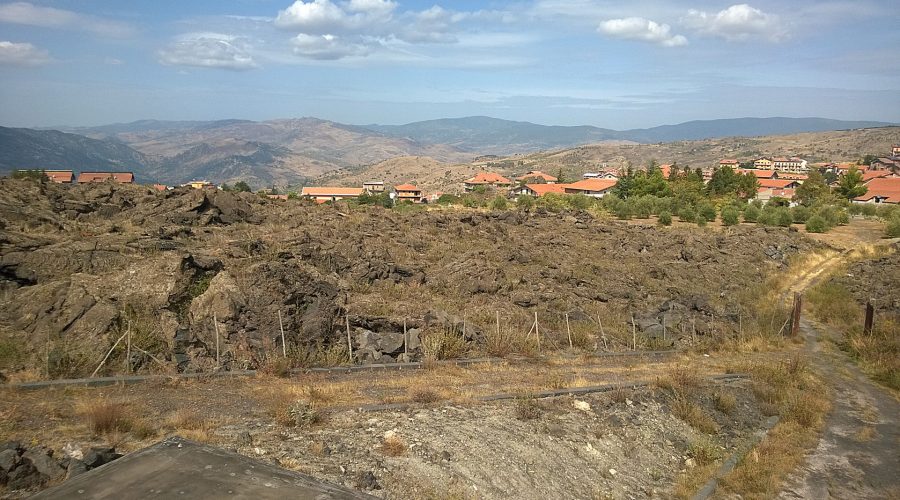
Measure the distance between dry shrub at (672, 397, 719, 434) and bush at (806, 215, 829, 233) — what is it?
4309 cm

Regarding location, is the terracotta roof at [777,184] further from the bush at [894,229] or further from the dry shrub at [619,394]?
Answer: the dry shrub at [619,394]

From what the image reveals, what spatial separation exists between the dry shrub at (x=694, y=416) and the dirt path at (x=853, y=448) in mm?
1692

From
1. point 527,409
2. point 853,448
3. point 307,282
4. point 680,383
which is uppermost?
point 307,282

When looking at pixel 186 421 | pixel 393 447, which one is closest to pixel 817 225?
pixel 393 447

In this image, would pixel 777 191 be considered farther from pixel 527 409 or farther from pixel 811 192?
pixel 527 409

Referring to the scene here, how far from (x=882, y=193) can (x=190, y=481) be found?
88.5 m

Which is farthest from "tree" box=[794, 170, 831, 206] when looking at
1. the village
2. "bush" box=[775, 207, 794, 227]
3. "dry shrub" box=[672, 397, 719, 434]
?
"dry shrub" box=[672, 397, 719, 434]

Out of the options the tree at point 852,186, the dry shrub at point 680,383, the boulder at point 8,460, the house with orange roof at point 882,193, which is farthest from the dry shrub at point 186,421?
the tree at point 852,186

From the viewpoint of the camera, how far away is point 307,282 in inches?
598

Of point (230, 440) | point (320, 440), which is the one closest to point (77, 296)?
point (230, 440)

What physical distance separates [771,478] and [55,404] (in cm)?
1177

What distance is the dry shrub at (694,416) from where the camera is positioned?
37.6 ft

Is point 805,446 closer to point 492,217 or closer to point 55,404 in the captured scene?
point 55,404

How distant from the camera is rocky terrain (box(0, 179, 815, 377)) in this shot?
12094mm
